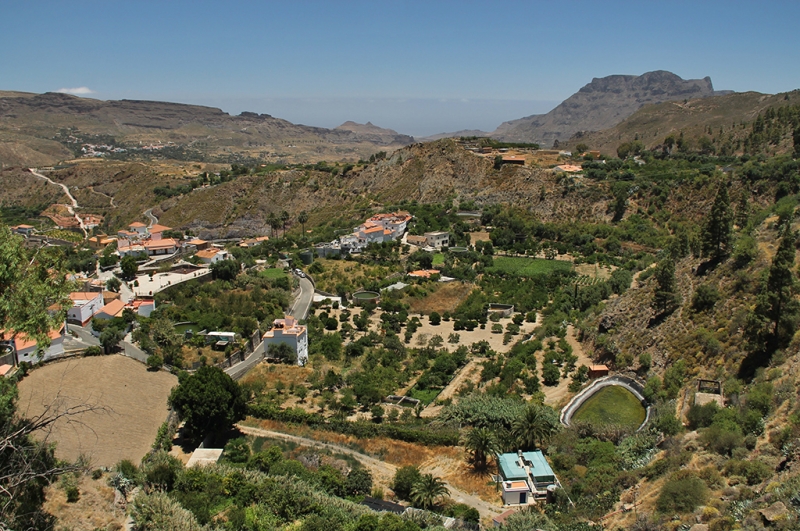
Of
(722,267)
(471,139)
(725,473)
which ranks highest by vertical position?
(471,139)

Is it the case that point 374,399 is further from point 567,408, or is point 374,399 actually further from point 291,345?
point 567,408

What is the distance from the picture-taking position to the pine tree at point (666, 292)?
3008 centimetres

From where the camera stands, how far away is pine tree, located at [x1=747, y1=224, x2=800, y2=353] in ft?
71.9

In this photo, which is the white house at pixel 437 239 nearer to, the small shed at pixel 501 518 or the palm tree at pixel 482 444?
the palm tree at pixel 482 444

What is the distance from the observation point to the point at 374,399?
1079 inches

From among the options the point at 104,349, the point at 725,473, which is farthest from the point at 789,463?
the point at 104,349

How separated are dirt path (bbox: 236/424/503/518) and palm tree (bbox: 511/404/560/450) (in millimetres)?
2795

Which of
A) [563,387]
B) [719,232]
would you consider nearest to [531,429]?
[563,387]

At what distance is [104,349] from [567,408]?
21503 mm

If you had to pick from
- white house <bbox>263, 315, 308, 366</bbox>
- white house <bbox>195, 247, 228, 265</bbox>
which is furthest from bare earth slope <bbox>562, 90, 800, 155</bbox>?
white house <bbox>263, 315, 308, 366</bbox>

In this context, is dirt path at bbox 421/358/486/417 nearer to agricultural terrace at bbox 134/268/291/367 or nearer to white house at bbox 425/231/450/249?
agricultural terrace at bbox 134/268/291/367

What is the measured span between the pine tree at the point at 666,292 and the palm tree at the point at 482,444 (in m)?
13.9

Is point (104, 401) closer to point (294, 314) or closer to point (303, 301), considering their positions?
point (294, 314)

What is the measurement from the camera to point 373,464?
72.3ft
